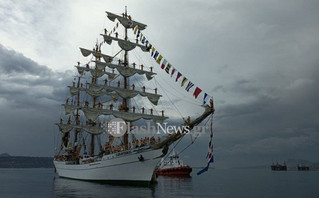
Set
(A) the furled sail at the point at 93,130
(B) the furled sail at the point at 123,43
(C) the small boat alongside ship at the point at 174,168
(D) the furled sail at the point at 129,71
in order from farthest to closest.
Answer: (C) the small boat alongside ship at the point at 174,168, (A) the furled sail at the point at 93,130, (B) the furled sail at the point at 123,43, (D) the furled sail at the point at 129,71

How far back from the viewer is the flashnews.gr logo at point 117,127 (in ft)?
121

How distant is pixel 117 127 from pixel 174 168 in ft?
89.8

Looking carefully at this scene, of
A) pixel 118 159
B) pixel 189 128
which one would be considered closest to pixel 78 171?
pixel 118 159

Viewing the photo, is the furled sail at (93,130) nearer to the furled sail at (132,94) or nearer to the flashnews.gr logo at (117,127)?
the flashnews.gr logo at (117,127)


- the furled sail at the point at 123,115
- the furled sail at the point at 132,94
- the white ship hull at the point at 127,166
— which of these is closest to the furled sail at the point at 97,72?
the furled sail at the point at 132,94

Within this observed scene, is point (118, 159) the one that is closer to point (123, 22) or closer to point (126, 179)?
point (126, 179)

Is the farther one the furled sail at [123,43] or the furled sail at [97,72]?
the furled sail at [97,72]

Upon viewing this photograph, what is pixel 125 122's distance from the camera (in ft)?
122

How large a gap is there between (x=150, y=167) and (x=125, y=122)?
927 cm

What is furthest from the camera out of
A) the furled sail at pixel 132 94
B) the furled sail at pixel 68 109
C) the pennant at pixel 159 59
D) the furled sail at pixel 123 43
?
the furled sail at pixel 68 109

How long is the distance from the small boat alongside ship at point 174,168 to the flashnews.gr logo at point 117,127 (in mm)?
24615

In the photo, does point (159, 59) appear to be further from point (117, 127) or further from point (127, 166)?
point (127, 166)

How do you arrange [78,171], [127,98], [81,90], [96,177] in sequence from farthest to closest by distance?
[81,90] → [78,171] → [127,98] → [96,177]

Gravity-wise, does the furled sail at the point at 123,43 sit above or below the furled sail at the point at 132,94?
above
